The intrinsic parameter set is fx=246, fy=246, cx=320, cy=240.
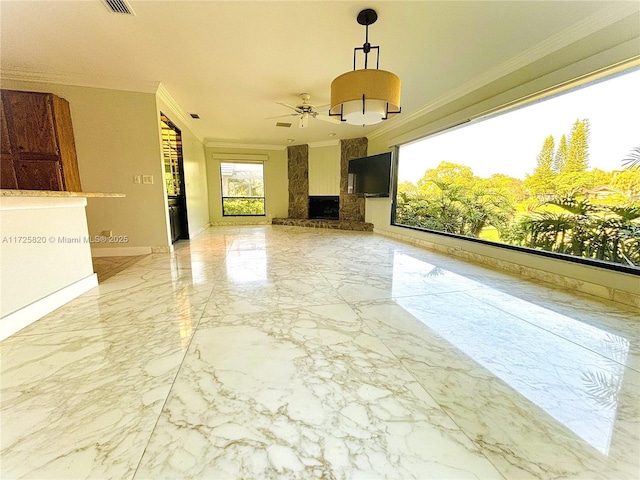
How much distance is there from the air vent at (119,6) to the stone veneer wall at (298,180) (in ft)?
17.7

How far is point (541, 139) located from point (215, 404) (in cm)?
379

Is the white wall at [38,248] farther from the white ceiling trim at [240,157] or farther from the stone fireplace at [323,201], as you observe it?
the white ceiling trim at [240,157]

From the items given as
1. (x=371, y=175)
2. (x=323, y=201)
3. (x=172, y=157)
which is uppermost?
(x=172, y=157)

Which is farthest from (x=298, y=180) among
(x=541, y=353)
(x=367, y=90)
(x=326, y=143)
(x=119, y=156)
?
(x=541, y=353)

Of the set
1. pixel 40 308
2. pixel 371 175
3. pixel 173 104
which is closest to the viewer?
pixel 40 308

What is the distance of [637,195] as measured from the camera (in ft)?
6.61

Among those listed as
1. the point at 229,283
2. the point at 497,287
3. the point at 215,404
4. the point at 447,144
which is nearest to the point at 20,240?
the point at 229,283

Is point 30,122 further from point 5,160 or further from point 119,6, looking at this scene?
point 119,6

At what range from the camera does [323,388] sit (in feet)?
3.54

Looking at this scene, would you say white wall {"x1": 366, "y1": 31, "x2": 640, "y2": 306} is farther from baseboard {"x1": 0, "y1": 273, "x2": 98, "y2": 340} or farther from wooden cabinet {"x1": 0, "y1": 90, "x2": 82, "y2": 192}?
wooden cabinet {"x1": 0, "y1": 90, "x2": 82, "y2": 192}

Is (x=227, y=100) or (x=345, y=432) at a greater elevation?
(x=227, y=100)

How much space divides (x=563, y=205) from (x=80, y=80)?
5.95 m

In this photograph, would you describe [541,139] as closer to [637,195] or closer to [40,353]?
[637,195]

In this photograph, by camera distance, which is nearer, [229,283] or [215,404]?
[215,404]
